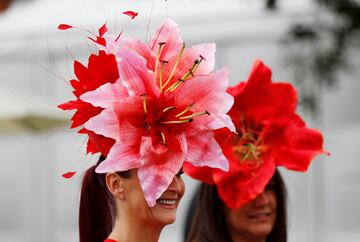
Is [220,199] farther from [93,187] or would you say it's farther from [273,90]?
[93,187]

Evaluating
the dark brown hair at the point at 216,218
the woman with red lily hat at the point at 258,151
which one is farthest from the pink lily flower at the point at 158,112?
the dark brown hair at the point at 216,218

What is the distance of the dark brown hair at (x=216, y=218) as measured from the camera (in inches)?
133

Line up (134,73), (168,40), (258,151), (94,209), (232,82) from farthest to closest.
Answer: (232,82) < (258,151) < (94,209) < (168,40) < (134,73)

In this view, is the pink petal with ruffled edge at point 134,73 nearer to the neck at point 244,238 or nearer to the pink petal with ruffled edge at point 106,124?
the pink petal with ruffled edge at point 106,124

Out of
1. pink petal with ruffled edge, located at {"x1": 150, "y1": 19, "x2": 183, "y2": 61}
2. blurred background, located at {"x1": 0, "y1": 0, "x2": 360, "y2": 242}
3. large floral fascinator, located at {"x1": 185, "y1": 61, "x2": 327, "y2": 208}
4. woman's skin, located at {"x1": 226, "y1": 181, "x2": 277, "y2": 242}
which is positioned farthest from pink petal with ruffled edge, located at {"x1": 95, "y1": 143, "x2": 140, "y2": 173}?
blurred background, located at {"x1": 0, "y1": 0, "x2": 360, "y2": 242}

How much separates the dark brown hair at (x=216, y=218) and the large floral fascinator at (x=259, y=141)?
0.76 ft

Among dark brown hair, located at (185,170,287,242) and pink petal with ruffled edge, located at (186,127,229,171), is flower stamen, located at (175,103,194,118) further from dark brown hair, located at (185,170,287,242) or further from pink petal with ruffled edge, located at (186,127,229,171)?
dark brown hair, located at (185,170,287,242)

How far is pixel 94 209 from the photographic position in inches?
94.3

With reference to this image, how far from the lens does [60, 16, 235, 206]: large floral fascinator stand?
211cm

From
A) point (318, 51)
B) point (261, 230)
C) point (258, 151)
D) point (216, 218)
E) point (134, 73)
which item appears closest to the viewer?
point (134, 73)

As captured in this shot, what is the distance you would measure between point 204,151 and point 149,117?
0.15 metres

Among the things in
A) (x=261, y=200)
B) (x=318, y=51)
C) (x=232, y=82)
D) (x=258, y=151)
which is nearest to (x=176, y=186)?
(x=258, y=151)

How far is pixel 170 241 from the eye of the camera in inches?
249

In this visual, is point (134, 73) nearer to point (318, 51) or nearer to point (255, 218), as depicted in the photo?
point (255, 218)
